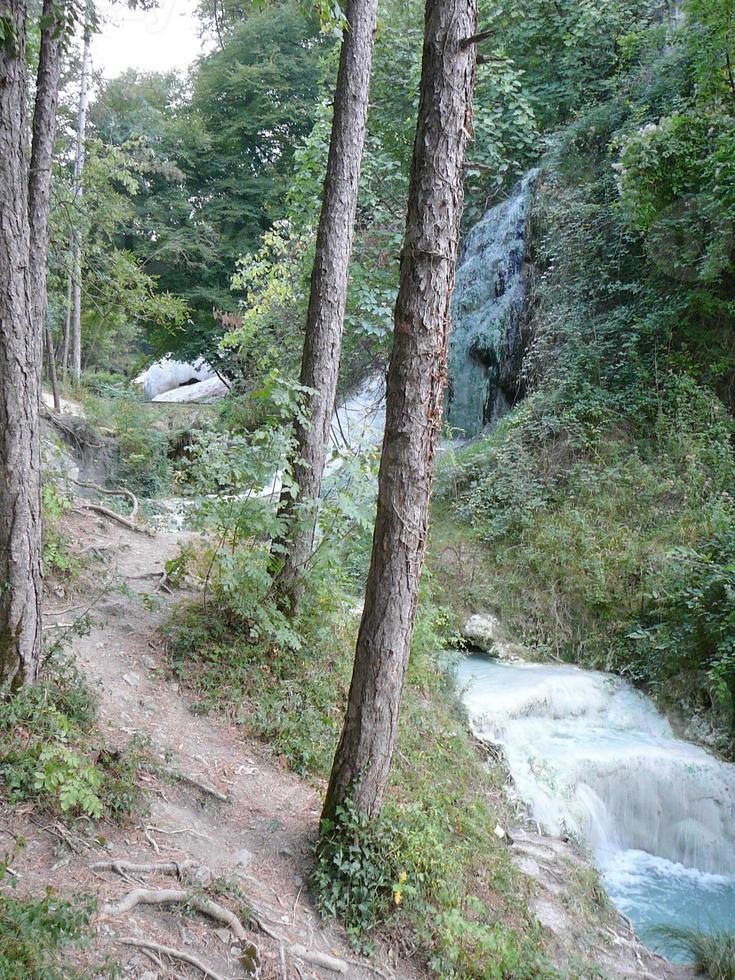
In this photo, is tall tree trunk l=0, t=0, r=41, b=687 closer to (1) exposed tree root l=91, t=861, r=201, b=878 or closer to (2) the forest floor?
(2) the forest floor

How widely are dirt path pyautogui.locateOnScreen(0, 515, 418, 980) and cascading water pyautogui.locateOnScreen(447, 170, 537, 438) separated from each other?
1033 cm

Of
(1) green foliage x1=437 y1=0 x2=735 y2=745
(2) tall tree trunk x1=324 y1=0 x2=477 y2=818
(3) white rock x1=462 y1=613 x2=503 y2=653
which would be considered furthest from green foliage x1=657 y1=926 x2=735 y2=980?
(3) white rock x1=462 y1=613 x2=503 y2=653

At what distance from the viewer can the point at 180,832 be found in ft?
13.2

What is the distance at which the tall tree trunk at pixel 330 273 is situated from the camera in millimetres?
6145

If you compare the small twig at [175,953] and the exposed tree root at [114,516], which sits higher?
the exposed tree root at [114,516]

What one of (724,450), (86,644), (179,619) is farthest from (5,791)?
(724,450)

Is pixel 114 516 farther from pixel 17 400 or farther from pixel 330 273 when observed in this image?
pixel 17 400

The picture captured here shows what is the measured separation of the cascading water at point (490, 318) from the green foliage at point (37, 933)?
1347 centimetres

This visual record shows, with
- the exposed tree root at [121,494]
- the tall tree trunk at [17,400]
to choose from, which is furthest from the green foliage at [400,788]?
the exposed tree root at [121,494]

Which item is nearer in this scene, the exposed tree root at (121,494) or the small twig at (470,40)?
the small twig at (470,40)

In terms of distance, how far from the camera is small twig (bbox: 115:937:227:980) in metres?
3.00

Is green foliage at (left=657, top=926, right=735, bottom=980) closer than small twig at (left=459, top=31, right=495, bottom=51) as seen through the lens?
No

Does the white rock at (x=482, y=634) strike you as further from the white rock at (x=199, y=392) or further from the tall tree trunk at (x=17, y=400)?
the white rock at (x=199, y=392)

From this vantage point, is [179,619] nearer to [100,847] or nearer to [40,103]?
[100,847]
